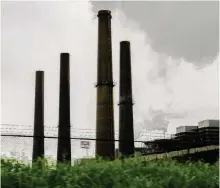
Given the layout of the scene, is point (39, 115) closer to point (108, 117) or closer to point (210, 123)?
point (108, 117)

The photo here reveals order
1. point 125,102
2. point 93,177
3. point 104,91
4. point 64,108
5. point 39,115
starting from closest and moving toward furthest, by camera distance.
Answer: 1. point 93,177
2. point 104,91
3. point 125,102
4. point 64,108
5. point 39,115

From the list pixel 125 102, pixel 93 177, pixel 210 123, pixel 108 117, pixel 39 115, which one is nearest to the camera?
pixel 93 177

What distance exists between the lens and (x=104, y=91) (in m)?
23.9

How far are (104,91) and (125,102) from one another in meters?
2.03

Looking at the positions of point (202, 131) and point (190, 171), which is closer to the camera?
point (190, 171)

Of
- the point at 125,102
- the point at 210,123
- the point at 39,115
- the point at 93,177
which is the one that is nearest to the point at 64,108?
the point at 39,115

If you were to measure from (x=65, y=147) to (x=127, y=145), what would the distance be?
4493 millimetres

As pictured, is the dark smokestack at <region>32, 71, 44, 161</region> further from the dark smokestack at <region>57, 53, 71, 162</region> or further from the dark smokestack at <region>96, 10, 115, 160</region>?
the dark smokestack at <region>96, 10, 115, 160</region>

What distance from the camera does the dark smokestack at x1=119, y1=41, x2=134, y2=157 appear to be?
81.3ft

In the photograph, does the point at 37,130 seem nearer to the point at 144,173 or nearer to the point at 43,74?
the point at 43,74

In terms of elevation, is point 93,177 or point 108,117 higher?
point 108,117

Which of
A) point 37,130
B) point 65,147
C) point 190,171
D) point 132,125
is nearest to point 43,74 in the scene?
point 37,130

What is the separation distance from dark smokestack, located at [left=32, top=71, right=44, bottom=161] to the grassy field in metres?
24.9

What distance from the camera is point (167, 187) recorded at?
429cm
